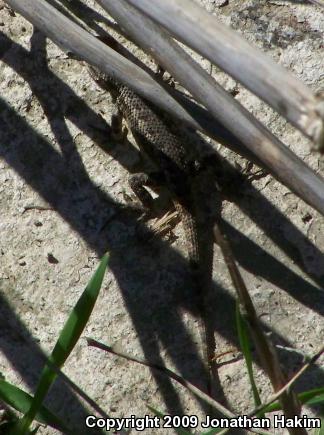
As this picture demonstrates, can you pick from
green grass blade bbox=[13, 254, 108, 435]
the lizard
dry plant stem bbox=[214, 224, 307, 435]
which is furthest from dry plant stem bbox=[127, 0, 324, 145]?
the lizard

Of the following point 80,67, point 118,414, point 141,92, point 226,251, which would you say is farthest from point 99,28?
point 226,251

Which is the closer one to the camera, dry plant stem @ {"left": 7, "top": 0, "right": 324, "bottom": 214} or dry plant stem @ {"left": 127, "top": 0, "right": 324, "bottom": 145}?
dry plant stem @ {"left": 127, "top": 0, "right": 324, "bottom": 145}

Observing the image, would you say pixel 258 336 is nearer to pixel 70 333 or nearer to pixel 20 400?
pixel 70 333

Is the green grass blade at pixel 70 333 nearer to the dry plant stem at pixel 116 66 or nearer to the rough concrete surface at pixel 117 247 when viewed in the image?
the rough concrete surface at pixel 117 247

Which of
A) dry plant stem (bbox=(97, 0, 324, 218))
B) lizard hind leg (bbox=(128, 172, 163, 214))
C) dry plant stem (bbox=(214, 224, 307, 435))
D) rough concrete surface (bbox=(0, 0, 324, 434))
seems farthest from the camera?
lizard hind leg (bbox=(128, 172, 163, 214))

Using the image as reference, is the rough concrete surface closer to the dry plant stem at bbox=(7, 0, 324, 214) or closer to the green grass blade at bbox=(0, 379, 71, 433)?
the green grass blade at bbox=(0, 379, 71, 433)

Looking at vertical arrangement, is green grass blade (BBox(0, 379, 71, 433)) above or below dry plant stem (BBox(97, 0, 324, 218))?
below

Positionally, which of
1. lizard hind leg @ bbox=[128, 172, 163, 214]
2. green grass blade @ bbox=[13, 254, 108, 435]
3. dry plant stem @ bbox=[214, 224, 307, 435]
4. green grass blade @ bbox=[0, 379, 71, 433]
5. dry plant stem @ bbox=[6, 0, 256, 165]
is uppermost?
lizard hind leg @ bbox=[128, 172, 163, 214]

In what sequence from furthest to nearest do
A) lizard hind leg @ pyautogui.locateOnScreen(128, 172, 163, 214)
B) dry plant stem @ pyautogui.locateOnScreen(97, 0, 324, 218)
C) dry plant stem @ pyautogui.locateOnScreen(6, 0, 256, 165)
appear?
lizard hind leg @ pyautogui.locateOnScreen(128, 172, 163, 214) → dry plant stem @ pyautogui.locateOnScreen(6, 0, 256, 165) → dry plant stem @ pyautogui.locateOnScreen(97, 0, 324, 218)
